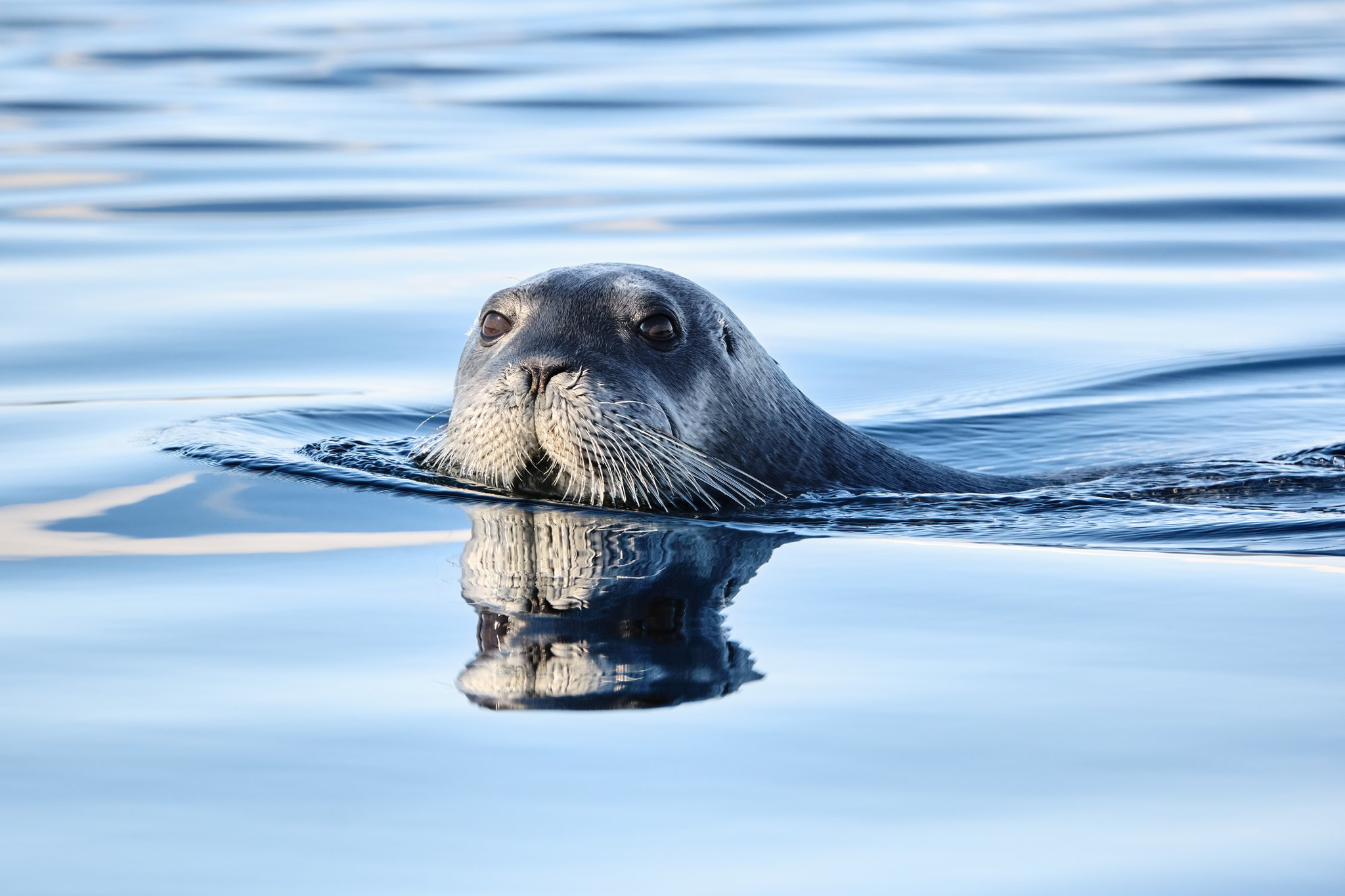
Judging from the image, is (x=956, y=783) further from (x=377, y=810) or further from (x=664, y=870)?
(x=377, y=810)

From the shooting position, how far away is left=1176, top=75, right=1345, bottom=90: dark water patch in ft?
65.2

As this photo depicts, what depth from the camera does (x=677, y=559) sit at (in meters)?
4.93

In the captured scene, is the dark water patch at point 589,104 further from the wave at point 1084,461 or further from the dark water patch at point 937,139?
the wave at point 1084,461

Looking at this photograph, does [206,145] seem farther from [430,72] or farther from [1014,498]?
[1014,498]

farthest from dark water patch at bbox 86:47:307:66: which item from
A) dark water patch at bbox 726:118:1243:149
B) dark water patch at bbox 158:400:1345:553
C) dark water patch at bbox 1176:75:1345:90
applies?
dark water patch at bbox 158:400:1345:553

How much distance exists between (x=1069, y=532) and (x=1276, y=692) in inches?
69.6

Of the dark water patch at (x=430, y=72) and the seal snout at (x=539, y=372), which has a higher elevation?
the dark water patch at (x=430, y=72)

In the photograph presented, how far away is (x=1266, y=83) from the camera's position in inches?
796

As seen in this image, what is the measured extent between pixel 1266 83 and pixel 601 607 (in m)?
17.6

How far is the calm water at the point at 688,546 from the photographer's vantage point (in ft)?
10.1

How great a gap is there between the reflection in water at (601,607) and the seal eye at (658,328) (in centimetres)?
58

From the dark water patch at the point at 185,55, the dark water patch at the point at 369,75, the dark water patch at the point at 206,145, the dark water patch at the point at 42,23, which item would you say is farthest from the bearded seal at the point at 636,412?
the dark water patch at the point at 42,23

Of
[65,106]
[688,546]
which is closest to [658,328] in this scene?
[688,546]

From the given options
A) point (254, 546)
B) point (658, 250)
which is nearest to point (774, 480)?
point (254, 546)
